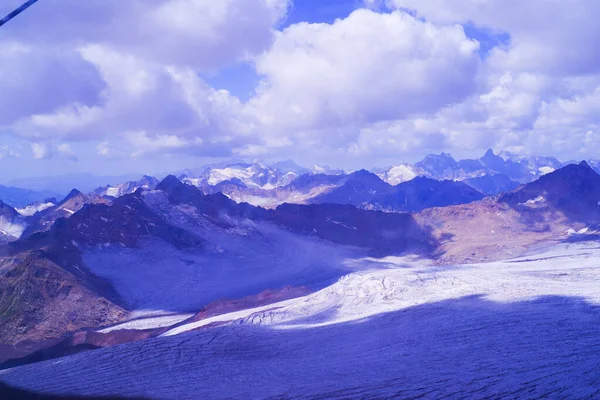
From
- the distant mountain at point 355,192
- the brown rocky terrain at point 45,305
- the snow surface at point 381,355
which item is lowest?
the snow surface at point 381,355

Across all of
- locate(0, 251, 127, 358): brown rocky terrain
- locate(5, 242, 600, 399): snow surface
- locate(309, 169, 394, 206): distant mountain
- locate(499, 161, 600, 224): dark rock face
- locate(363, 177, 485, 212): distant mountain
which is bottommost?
locate(5, 242, 600, 399): snow surface

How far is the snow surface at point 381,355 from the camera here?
17266 millimetres

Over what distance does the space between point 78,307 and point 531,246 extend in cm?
5570

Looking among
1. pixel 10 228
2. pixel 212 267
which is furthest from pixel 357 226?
pixel 10 228

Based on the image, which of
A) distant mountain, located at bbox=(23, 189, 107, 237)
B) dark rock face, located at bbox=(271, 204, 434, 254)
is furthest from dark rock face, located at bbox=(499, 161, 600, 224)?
distant mountain, located at bbox=(23, 189, 107, 237)

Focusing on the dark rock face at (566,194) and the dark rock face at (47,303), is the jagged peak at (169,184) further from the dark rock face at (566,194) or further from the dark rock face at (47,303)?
the dark rock face at (566,194)

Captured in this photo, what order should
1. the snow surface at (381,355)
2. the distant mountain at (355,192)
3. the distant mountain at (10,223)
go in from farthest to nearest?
the distant mountain at (355,192) < the distant mountain at (10,223) < the snow surface at (381,355)

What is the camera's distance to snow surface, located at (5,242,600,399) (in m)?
17.3

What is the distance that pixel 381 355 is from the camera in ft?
69.0

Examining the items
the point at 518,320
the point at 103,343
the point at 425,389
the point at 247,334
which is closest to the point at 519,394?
the point at 425,389

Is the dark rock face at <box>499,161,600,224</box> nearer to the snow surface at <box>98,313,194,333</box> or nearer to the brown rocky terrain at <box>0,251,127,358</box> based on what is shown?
the snow surface at <box>98,313,194,333</box>

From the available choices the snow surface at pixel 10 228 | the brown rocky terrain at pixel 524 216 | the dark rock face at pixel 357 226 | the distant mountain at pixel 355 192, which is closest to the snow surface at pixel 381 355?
the brown rocky terrain at pixel 524 216

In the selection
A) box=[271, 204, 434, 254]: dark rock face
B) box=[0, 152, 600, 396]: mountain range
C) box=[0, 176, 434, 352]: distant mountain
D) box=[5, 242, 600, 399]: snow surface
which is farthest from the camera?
box=[271, 204, 434, 254]: dark rock face

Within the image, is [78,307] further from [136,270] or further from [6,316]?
[136,270]
